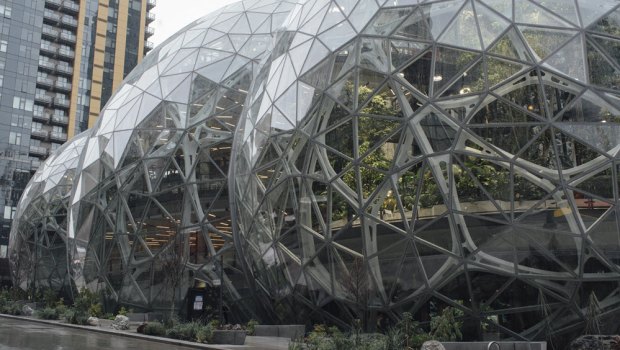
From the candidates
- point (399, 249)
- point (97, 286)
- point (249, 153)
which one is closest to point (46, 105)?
point (97, 286)

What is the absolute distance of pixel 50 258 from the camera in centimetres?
4203

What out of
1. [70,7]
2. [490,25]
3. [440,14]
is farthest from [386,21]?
[70,7]

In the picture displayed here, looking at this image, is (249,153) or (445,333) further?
(249,153)

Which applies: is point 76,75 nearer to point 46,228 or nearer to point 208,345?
point 46,228

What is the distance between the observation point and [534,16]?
55.5 feet

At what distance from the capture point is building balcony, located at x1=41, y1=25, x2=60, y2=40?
324 ft

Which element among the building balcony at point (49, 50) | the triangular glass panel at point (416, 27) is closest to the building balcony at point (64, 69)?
the building balcony at point (49, 50)

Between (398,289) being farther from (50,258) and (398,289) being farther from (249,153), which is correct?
(50,258)

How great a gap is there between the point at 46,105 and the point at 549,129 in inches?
3708

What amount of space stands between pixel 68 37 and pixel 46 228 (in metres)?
67.9

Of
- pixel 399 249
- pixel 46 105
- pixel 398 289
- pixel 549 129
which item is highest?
pixel 46 105

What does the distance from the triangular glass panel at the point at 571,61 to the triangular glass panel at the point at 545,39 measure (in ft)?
0.53

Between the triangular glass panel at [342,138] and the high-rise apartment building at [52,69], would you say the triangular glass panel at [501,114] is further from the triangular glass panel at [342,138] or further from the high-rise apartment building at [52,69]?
the high-rise apartment building at [52,69]

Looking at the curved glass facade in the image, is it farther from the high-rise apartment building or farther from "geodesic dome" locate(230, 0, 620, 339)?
the high-rise apartment building
